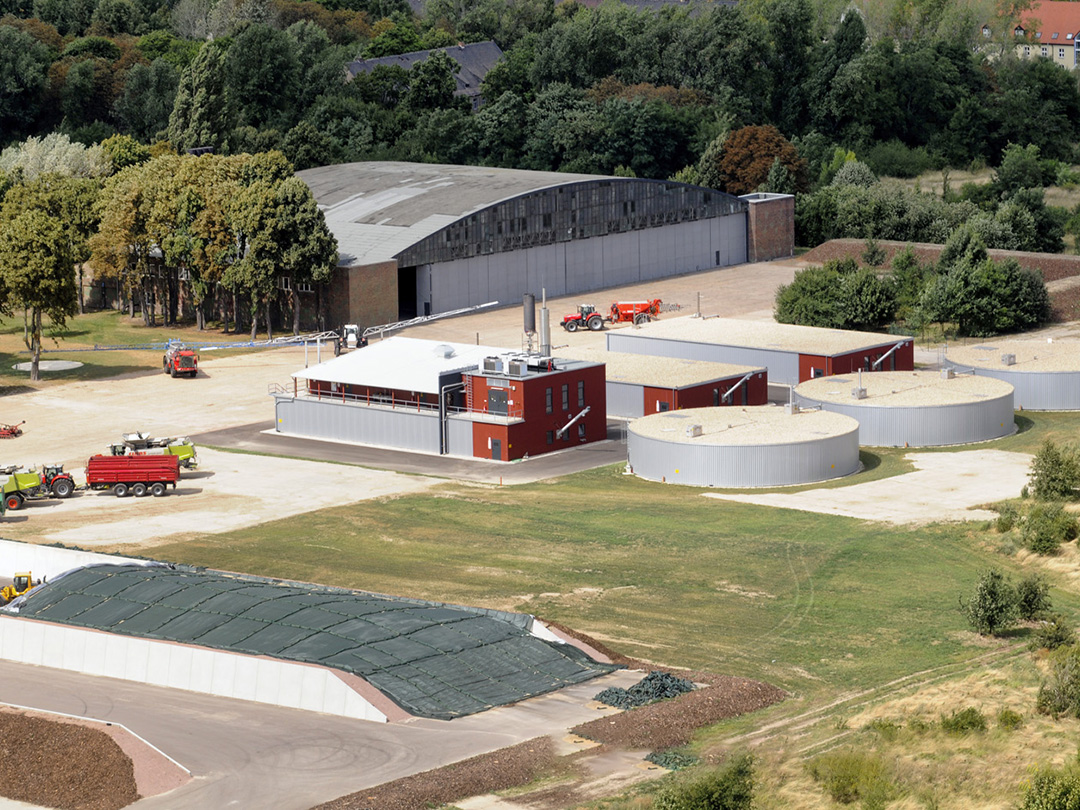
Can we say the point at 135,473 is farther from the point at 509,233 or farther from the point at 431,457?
the point at 509,233

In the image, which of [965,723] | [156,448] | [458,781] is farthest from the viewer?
[156,448]

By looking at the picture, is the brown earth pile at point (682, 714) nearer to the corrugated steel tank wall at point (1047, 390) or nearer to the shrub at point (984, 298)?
the corrugated steel tank wall at point (1047, 390)

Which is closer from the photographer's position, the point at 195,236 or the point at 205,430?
the point at 205,430

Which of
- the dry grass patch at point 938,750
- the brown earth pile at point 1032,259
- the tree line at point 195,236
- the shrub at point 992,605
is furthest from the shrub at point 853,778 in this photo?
the brown earth pile at point 1032,259

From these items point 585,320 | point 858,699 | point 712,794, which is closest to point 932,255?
point 585,320

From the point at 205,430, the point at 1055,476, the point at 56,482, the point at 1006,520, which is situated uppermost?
the point at 1055,476

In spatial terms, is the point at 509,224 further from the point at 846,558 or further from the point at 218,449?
the point at 846,558
